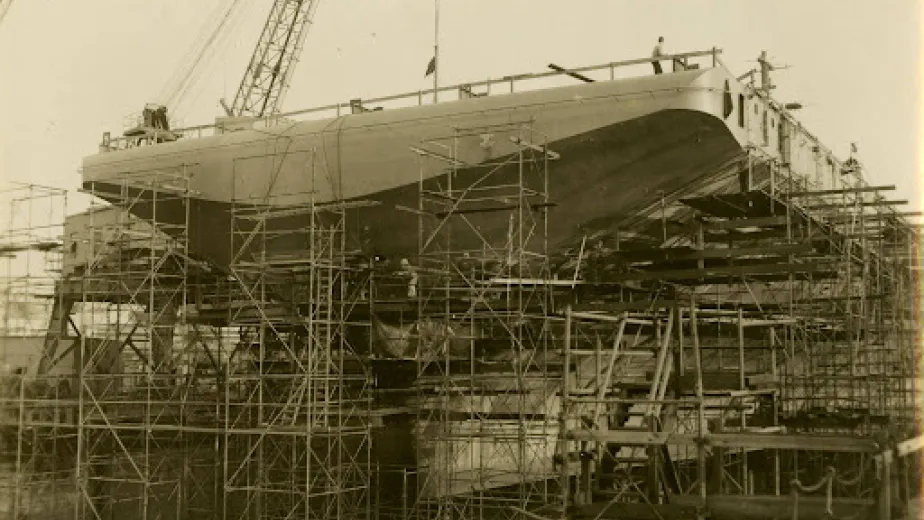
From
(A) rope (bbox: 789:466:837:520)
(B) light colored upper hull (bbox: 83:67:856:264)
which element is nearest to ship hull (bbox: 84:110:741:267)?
(B) light colored upper hull (bbox: 83:67:856:264)

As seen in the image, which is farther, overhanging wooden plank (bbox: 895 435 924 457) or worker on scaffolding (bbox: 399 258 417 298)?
worker on scaffolding (bbox: 399 258 417 298)

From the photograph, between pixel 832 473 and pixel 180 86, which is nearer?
pixel 832 473

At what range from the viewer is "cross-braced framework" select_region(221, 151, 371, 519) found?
74.9ft

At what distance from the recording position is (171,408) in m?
29.3

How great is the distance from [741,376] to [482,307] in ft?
28.5

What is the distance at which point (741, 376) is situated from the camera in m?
16.3

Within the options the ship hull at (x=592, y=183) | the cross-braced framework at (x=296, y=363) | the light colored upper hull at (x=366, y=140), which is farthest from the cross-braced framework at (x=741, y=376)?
the cross-braced framework at (x=296, y=363)

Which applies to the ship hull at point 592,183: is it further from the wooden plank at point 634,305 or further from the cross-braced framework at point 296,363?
the wooden plank at point 634,305

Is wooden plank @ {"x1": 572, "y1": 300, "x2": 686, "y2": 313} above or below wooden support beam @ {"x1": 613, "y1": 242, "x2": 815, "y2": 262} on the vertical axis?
below

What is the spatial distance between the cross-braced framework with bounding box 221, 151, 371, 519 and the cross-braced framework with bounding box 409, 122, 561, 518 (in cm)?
178

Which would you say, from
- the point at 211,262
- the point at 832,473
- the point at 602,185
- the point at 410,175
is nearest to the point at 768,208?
the point at 602,185

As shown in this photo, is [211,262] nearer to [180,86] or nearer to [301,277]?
[301,277]

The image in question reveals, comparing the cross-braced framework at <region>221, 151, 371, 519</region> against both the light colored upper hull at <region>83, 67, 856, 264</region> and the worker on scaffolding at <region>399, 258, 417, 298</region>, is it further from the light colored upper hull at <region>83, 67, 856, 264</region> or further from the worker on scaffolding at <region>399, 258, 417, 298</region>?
the worker on scaffolding at <region>399, 258, 417, 298</region>

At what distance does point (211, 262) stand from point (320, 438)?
22.6 ft
